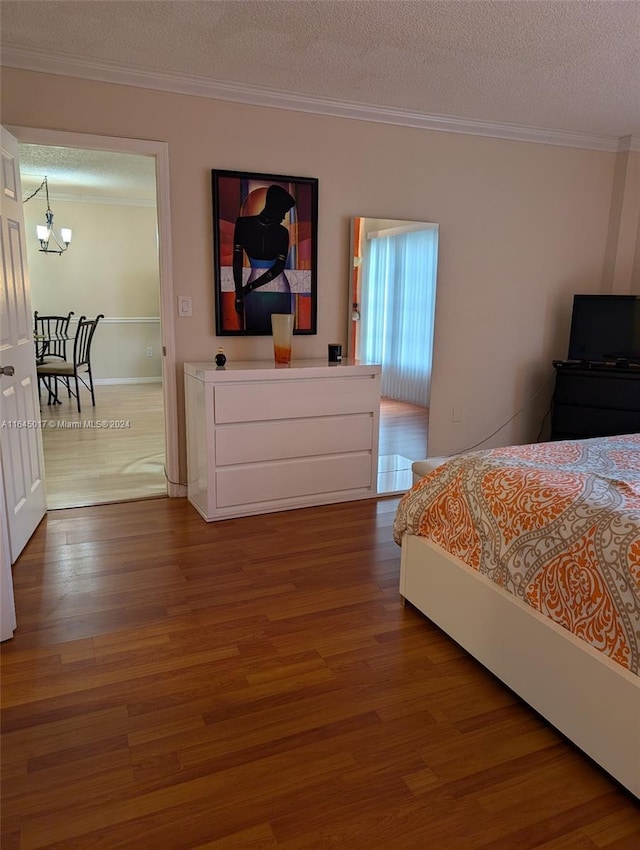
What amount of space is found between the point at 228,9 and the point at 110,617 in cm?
254

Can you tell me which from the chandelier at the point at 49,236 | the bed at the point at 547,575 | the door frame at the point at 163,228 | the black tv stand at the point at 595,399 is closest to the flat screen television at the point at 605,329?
the black tv stand at the point at 595,399

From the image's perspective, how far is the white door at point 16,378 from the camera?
2.60 m

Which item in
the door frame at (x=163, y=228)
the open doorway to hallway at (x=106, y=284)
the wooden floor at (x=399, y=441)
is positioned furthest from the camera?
the open doorway to hallway at (x=106, y=284)

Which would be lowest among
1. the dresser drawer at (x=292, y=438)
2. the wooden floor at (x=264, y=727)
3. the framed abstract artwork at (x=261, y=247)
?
the wooden floor at (x=264, y=727)

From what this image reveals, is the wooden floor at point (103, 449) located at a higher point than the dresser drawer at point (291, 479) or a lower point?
lower

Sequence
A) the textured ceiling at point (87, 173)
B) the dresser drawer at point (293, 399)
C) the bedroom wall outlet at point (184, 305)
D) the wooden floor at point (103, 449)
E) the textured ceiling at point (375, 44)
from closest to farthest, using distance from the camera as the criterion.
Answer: the textured ceiling at point (375, 44) → the dresser drawer at point (293, 399) → the bedroom wall outlet at point (184, 305) → the wooden floor at point (103, 449) → the textured ceiling at point (87, 173)

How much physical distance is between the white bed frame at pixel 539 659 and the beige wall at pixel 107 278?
22.3ft

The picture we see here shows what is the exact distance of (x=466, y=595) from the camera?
2.04 m

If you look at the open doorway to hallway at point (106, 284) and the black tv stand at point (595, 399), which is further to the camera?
the open doorway to hallway at point (106, 284)

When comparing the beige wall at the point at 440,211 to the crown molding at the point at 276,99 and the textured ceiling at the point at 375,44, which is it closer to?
the crown molding at the point at 276,99

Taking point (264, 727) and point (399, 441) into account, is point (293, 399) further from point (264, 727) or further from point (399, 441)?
point (264, 727)

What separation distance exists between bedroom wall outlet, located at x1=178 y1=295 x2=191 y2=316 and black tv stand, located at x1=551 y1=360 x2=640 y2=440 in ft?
8.80

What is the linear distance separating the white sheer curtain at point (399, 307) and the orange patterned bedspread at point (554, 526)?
174 cm

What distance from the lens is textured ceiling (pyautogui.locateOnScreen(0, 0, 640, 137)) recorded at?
2.44 metres
